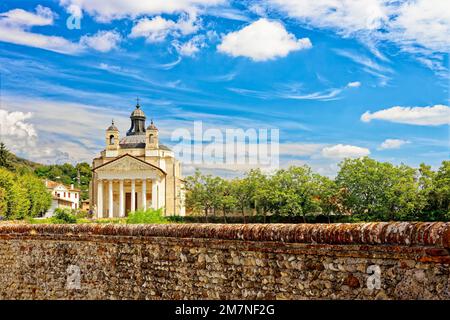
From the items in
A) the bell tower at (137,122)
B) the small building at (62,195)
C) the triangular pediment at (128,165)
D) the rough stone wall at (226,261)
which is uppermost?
the bell tower at (137,122)

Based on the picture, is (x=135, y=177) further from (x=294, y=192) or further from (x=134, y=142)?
(x=294, y=192)

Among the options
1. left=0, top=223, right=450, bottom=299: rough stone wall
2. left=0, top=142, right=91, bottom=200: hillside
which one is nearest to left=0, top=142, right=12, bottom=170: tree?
left=0, top=142, right=91, bottom=200: hillside

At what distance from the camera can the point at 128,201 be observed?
345ft

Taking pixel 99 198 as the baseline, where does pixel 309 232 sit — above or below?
below

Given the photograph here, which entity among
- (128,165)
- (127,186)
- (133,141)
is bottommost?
(127,186)

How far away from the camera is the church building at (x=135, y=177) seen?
324ft

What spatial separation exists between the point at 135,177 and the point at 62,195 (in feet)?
110

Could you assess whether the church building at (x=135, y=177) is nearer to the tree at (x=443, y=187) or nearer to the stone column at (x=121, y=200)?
the stone column at (x=121, y=200)

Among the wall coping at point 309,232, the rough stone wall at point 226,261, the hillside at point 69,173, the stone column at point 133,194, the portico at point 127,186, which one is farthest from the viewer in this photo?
the hillside at point 69,173

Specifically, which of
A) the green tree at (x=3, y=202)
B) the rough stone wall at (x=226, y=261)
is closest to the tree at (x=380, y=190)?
the green tree at (x=3, y=202)

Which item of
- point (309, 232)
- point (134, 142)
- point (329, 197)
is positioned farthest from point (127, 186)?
point (309, 232)

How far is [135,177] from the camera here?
9906 centimetres

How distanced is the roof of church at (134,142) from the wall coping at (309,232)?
93219 mm
